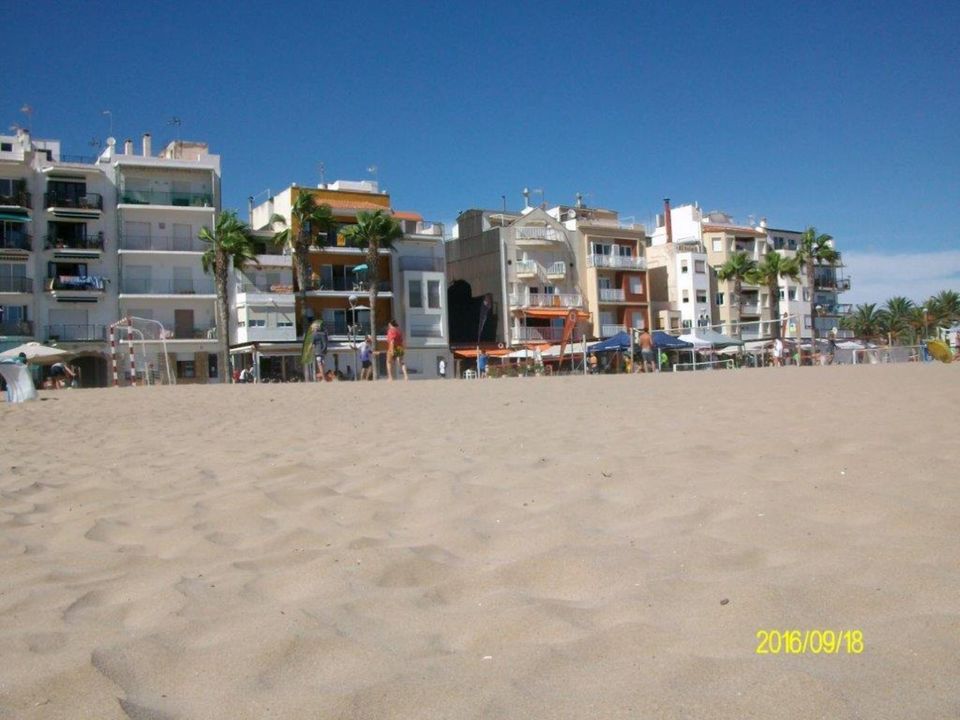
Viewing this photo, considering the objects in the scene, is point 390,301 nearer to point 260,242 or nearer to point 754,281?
point 260,242

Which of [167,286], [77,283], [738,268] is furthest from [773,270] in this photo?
[77,283]

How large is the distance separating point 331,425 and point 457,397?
438cm

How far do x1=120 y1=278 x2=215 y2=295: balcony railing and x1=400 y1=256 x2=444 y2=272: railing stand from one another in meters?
12.9

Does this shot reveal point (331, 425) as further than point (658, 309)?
No

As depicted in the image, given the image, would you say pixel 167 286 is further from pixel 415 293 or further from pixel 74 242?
pixel 415 293

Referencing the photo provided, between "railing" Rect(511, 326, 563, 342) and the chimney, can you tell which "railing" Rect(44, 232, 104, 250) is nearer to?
"railing" Rect(511, 326, 563, 342)

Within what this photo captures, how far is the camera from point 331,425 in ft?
28.1

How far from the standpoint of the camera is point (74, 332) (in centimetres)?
4872

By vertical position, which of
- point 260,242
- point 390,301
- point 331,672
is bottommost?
point 331,672

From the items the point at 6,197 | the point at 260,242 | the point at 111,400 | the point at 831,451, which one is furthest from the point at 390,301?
the point at 831,451

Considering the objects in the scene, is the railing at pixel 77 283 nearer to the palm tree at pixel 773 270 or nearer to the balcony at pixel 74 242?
the balcony at pixel 74 242

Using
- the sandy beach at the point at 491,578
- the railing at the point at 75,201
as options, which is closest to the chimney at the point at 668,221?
the railing at the point at 75,201

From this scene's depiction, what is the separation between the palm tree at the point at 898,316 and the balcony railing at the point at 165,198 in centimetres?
8126

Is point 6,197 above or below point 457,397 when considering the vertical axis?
above
